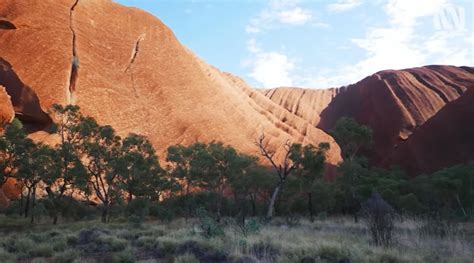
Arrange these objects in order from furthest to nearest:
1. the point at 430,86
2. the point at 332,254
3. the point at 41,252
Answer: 1. the point at 430,86
2. the point at 41,252
3. the point at 332,254

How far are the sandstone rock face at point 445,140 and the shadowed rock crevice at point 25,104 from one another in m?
59.8

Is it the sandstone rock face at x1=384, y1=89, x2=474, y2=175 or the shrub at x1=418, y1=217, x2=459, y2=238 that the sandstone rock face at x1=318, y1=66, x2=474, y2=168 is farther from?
the shrub at x1=418, y1=217, x2=459, y2=238

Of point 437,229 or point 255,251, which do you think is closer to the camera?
point 255,251

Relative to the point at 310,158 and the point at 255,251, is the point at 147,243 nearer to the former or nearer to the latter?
the point at 255,251

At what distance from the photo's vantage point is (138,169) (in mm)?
33969

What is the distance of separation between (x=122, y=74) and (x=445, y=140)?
178ft

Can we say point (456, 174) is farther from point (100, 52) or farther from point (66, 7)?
point (66, 7)

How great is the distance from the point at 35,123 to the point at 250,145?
29.8 m

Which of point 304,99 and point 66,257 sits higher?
point 304,99

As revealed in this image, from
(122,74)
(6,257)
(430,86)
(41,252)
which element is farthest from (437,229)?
(430,86)

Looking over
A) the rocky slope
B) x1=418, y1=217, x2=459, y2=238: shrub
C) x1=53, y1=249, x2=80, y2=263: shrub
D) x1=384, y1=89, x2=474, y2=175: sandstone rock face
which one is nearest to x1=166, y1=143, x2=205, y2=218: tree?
x1=418, y1=217, x2=459, y2=238: shrub

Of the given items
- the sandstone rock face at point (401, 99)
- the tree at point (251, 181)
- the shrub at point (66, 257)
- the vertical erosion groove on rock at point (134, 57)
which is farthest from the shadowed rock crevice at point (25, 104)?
the sandstone rock face at point (401, 99)

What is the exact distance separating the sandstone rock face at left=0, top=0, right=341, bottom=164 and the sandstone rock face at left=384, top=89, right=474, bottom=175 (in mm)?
14836

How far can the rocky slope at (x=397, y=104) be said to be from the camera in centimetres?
8225
